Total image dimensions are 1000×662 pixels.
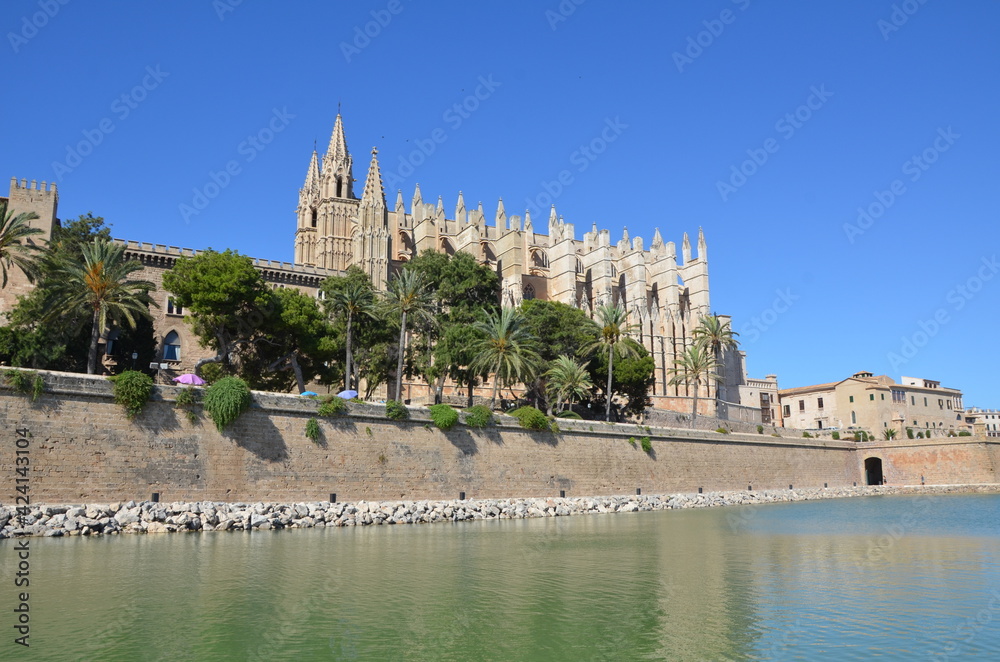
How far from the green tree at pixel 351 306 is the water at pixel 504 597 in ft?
46.5

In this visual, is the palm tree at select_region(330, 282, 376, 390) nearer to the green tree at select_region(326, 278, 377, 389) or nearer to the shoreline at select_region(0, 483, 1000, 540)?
the green tree at select_region(326, 278, 377, 389)

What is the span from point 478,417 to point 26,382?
15126 millimetres

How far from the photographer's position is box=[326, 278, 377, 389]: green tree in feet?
115

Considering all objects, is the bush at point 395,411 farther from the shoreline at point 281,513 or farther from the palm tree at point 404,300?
the palm tree at point 404,300

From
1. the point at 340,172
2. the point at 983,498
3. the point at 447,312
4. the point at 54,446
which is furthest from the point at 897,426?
the point at 54,446

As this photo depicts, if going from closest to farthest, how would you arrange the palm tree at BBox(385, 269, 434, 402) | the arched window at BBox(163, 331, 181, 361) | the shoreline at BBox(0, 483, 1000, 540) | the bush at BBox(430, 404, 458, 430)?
the shoreline at BBox(0, 483, 1000, 540)
the bush at BBox(430, 404, 458, 430)
the palm tree at BBox(385, 269, 434, 402)
the arched window at BBox(163, 331, 181, 361)

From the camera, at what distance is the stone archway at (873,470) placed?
2189 inches

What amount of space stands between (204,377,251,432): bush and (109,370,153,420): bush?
1.88 m

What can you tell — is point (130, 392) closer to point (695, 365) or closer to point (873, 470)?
point (695, 365)

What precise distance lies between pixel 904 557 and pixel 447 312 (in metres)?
30.8

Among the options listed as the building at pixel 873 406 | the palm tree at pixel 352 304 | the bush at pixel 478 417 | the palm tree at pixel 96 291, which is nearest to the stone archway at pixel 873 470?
the building at pixel 873 406

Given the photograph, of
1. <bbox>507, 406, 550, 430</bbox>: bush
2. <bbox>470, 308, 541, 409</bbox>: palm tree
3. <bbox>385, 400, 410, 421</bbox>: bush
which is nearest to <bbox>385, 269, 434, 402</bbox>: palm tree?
<bbox>470, 308, 541, 409</bbox>: palm tree

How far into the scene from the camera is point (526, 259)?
64.6 m

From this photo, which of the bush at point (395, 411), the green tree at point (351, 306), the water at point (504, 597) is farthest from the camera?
the green tree at point (351, 306)
